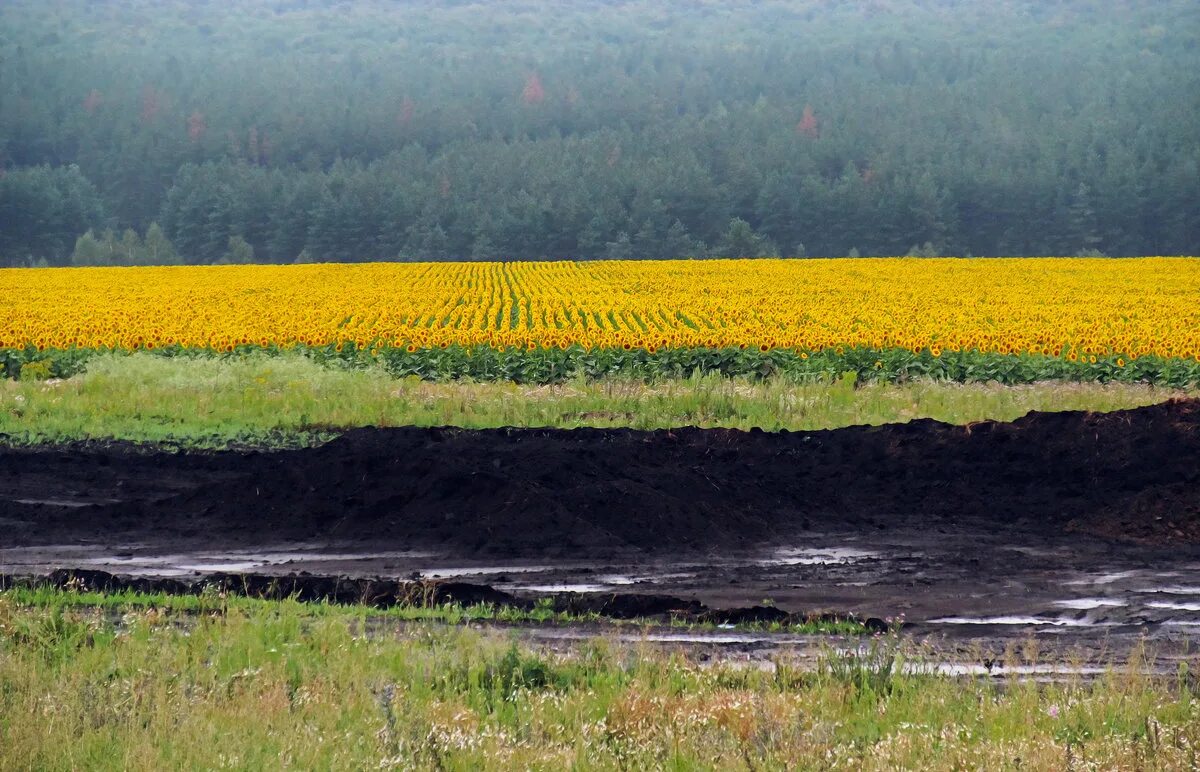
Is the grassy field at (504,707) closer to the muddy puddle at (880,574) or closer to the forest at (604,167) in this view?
the muddy puddle at (880,574)

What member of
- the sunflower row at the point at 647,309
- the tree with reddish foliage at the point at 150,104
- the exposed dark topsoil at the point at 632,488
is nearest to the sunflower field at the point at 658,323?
A: the sunflower row at the point at 647,309

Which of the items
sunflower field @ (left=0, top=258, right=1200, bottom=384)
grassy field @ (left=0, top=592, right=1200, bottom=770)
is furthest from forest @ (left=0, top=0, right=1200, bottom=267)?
grassy field @ (left=0, top=592, right=1200, bottom=770)

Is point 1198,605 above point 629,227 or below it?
below

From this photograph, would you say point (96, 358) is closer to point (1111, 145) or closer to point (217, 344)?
Answer: point (217, 344)

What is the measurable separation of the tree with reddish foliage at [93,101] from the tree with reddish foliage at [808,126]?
77.8 meters

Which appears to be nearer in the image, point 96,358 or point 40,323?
point 96,358

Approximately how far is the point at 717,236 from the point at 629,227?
25.0ft

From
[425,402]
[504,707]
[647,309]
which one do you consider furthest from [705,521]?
[647,309]

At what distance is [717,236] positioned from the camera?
104875 mm

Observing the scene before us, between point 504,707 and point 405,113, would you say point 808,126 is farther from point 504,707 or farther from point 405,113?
point 504,707

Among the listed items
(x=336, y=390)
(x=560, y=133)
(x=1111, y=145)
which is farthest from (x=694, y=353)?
(x=560, y=133)

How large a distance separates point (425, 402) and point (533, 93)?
169 metres

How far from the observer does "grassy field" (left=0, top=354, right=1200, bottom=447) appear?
65.1 feet

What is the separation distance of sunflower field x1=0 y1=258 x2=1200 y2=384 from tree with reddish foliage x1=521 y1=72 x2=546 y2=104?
12959 cm
